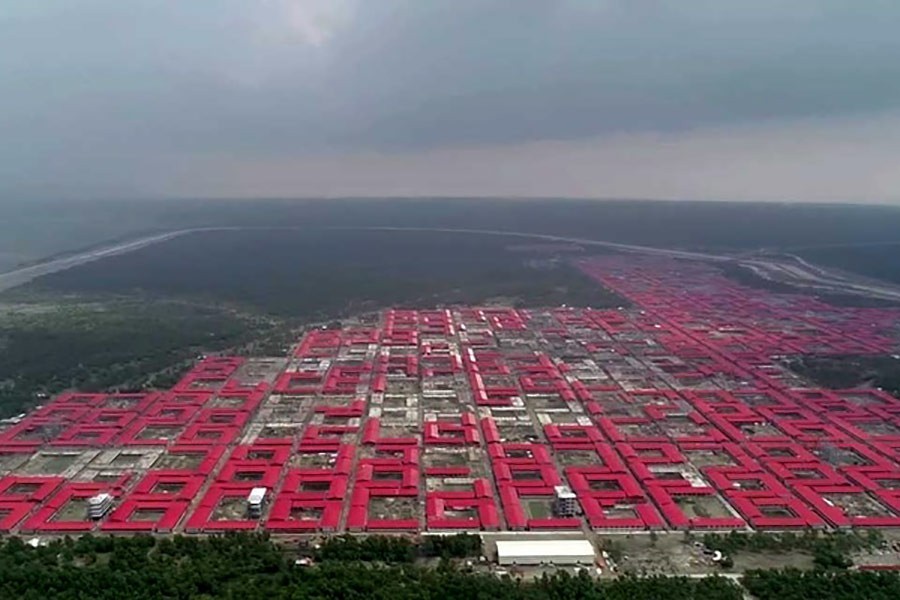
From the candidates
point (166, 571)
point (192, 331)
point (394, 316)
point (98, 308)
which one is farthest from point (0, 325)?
point (166, 571)

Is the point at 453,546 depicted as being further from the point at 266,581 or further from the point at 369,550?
the point at 266,581

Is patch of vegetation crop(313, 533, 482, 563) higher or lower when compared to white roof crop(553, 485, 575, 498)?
lower

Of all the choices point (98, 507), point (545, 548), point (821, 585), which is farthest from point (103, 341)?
point (821, 585)

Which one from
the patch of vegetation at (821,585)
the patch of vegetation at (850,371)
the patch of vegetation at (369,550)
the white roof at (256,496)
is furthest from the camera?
the patch of vegetation at (850,371)

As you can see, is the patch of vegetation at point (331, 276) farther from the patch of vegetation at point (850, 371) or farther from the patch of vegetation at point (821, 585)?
the patch of vegetation at point (821, 585)

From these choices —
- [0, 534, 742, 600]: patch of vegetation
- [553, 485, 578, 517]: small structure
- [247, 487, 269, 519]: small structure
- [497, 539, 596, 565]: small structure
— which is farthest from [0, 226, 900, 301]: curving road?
[247, 487, 269, 519]: small structure

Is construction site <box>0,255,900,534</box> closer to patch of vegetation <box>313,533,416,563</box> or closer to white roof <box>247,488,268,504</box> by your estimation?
white roof <box>247,488,268,504</box>

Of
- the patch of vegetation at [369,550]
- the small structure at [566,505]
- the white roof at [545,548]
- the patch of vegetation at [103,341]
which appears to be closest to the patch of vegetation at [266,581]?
the patch of vegetation at [369,550]
